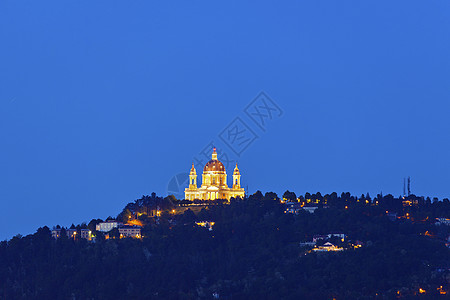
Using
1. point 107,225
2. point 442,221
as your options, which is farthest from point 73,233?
point 442,221

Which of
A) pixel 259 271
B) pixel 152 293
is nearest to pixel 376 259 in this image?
pixel 259 271

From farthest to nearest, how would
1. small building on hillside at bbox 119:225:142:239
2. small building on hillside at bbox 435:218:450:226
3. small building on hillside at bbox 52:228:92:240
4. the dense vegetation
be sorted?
small building on hillside at bbox 52:228:92:240
small building on hillside at bbox 119:225:142:239
small building on hillside at bbox 435:218:450:226
the dense vegetation

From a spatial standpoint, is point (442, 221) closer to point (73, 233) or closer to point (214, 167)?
point (214, 167)

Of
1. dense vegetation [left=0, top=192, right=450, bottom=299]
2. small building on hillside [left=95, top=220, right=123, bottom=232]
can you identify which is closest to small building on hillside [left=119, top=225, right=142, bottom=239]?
dense vegetation [left=0, top=192, right=450, bottom=299]

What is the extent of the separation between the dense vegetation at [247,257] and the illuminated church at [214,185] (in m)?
6.31

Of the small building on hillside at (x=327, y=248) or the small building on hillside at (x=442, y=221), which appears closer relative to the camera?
the small building on hillside at (x=327, y=248)

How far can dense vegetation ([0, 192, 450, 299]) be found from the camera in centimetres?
11062

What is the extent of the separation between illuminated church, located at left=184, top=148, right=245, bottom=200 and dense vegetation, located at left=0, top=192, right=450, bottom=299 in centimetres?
631

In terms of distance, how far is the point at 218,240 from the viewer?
4862 inches

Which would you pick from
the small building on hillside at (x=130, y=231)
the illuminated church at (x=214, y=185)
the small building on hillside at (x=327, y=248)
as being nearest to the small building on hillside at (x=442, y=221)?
the small building on hillside at (x=327, y=248)

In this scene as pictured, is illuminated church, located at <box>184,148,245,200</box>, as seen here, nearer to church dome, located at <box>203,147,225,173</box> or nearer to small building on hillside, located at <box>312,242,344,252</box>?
church dome, located at <box>203,147,225,173</box>

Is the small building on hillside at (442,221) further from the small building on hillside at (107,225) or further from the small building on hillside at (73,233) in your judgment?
the small building on hillside at (73,233)

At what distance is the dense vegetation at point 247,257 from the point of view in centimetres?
11062

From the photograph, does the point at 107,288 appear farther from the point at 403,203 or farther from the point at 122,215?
the point at 403,203
